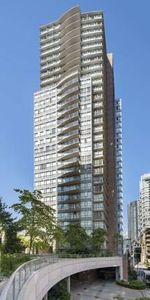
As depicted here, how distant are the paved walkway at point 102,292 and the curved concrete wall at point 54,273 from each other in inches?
132

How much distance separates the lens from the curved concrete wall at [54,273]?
18109mm

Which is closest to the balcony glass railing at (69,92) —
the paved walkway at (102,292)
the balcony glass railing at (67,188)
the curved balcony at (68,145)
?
the curved balcony at (68,145)

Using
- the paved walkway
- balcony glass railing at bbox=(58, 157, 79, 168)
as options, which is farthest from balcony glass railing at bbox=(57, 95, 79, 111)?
the paved walkway

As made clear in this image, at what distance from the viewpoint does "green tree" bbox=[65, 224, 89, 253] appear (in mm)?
75562

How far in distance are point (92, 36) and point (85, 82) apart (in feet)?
51.8

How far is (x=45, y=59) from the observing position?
450ft

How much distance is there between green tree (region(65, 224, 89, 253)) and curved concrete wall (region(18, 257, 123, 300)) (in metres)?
5.68

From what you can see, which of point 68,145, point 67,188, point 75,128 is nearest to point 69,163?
point 68,145

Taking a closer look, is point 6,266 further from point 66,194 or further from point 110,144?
point 110,144

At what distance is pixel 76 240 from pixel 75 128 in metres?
46.6

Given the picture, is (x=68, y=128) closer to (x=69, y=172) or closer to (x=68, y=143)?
(x=68, y=143)

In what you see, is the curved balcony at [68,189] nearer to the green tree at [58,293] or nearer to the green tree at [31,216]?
the green tree at [31,216]

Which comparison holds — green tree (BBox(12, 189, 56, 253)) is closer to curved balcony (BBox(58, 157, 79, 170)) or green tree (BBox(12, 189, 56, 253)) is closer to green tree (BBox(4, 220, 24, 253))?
green tree (BBox(4, 220, 24, 253))

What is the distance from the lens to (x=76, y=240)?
76.3 m
